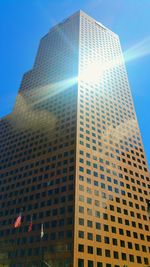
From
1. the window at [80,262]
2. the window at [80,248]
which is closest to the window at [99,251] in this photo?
the window at [80,248]

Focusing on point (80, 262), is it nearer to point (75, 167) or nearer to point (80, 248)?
point (80, 248)

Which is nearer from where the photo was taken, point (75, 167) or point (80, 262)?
point (80, 262)

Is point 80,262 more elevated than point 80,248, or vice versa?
point 80,248

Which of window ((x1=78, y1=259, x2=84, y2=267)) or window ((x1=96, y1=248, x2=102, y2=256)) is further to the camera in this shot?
window ((x1=96, y1=248, x2=102, y2=256))

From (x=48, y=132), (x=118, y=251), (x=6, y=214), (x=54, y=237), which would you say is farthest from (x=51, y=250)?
(x=48, y=132)

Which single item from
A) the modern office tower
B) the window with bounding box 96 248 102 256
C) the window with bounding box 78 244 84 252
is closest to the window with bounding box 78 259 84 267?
the modern office tower

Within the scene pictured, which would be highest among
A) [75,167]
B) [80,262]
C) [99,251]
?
[75,167]

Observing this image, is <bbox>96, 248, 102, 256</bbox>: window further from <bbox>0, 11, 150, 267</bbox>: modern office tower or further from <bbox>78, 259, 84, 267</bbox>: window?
<bbox>78, 259, 84, 267</bbox>: window

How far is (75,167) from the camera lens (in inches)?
3019

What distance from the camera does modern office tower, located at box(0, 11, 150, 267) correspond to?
6831 centimetres

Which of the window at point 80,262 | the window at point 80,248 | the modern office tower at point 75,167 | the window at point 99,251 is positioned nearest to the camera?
the window at point 80,262

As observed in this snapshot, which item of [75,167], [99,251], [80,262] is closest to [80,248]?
[80,262]

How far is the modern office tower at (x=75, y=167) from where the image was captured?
68312mm

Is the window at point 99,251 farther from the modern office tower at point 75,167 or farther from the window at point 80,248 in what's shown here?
the window at point 80,248
